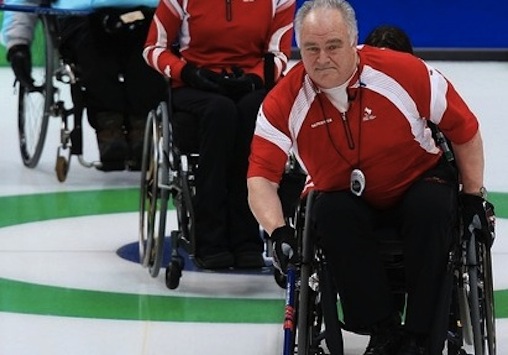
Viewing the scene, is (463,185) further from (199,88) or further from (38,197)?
(38,197)

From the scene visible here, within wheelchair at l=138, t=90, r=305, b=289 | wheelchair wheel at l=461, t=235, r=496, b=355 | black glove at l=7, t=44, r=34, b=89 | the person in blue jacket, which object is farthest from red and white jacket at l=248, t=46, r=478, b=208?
black glove at l=7, t=44, r=34, b=89

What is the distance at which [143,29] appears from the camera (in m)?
6.27

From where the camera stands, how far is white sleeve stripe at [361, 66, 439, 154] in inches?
151

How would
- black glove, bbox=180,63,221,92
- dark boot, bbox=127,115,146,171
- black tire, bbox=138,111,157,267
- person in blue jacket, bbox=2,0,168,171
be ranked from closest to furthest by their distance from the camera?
black glove, bbox=180,63,221,92, black tire, bbox=138,111,157,267, person in blue jacket, bbox=2,0,168,171, dark boot, bbox=127,115,146,171

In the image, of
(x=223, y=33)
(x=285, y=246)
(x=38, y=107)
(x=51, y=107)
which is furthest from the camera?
(x=38, y=107)

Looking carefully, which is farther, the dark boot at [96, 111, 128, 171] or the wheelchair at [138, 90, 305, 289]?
the dark boot at [96, 111, 128, 171]

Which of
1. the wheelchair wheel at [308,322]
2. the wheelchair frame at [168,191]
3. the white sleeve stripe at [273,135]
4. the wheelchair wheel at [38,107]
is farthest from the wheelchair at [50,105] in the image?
the wheelchair wheel at [308,322]

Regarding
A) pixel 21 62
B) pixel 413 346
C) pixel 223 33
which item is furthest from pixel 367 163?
pixel 21 62

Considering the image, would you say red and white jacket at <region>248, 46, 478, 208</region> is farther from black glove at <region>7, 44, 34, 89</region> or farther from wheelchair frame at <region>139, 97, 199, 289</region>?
black glove at <region>7, 44, 34, 89</region>

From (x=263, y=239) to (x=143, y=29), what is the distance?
1.27 metres

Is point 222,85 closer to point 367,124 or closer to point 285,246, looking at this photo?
point 367,124

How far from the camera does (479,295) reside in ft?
12.4

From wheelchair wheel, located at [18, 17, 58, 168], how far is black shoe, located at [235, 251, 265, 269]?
5.92ft

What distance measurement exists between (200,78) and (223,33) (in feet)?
0.66
